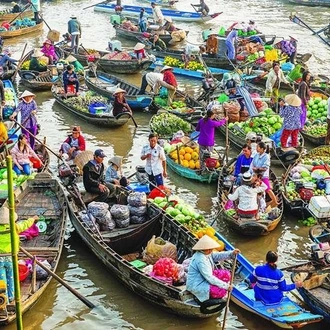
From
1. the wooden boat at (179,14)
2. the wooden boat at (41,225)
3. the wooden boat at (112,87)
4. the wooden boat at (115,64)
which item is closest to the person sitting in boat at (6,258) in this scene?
the wooden boat at (41,225)

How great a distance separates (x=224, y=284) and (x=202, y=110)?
9233mm

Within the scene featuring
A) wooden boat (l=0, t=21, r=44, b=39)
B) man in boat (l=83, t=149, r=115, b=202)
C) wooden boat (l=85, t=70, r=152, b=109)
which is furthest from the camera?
wooden boat (l=0, t=21, r=44, b=39)

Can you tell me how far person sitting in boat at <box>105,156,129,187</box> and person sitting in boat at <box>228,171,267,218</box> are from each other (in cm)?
210

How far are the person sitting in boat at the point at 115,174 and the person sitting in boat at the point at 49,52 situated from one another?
1052 centimetres

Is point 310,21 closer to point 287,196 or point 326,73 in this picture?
point 326,73

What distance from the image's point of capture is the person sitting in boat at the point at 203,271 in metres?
8.59

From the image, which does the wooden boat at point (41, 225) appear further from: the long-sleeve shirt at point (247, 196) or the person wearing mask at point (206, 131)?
the person wearing mask at point (206, 131)

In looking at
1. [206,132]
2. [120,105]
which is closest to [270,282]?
[206,132]

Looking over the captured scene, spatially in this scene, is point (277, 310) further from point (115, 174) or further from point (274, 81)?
point (274, 81)

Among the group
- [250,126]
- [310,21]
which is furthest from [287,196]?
[310,21]

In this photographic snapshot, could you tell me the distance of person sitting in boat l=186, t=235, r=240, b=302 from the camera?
8.59 metres

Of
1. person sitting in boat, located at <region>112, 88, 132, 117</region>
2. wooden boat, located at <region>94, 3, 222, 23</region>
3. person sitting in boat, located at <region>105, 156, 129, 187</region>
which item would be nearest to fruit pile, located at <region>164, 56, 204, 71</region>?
person sitting in boat, located at <region>112, 88, 132, 117</region>

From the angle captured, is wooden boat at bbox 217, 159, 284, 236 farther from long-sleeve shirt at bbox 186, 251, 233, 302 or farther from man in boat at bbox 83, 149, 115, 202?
long-sleeve shirt at bbox 186, 251, 233, 302

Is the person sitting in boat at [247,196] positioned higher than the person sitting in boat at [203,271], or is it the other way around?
the person sitting in boat at [203,271]
